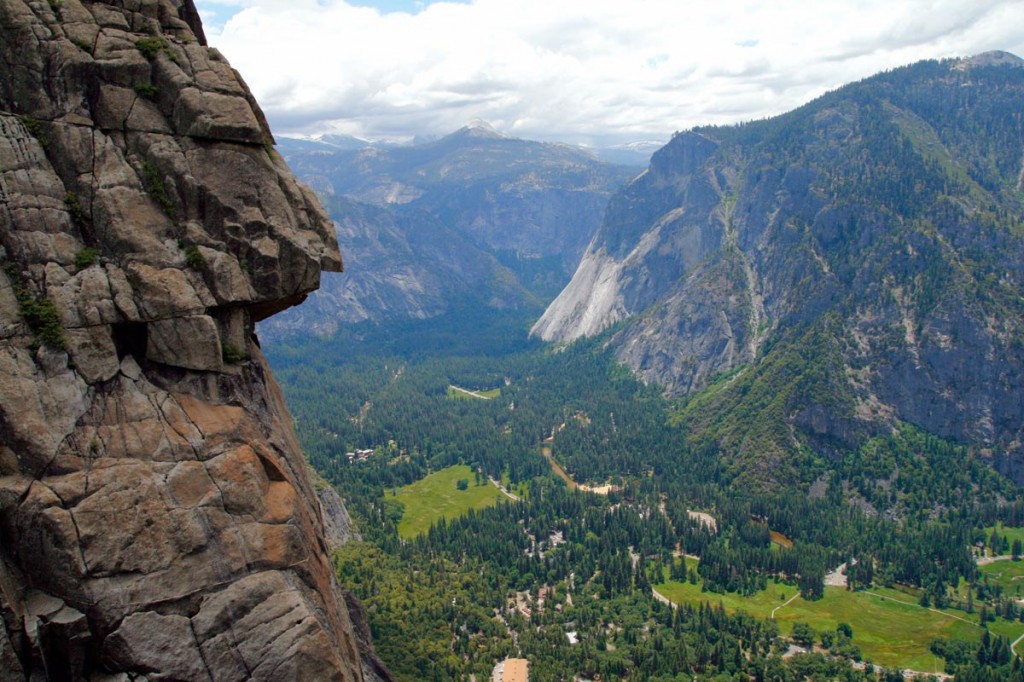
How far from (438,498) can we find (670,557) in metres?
55.4

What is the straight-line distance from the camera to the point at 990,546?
137 m

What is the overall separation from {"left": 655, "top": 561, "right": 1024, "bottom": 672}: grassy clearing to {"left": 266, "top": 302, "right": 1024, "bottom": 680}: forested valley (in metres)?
0.56

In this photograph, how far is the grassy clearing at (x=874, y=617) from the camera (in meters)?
106

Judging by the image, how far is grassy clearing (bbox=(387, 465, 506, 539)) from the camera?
155m

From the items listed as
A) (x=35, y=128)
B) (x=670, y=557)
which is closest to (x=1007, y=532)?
(x=670, y=557)

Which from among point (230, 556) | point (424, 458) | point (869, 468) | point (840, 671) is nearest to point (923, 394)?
point (869, 468)

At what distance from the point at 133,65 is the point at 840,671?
331ft

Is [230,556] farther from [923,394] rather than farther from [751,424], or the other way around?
[923,394]

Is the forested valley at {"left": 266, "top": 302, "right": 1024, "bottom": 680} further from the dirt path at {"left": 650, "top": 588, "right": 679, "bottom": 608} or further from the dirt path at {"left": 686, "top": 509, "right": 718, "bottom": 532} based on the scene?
the dirt path at {"left": 650, "top": 588, "right": 679, "bottom": 608}

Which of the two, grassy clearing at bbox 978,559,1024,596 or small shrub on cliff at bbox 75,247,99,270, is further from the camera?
grassy clearing at bbox 978,559,1024,596

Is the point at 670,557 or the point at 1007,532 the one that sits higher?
the point at 670,557

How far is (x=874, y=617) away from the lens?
11581 centimetres

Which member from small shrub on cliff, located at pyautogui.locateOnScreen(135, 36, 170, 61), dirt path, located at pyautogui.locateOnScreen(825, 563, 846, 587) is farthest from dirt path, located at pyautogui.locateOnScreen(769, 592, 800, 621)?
small shrub on cliff, located at pyautogui.locateOnScreen(135, 36, 170, 61)

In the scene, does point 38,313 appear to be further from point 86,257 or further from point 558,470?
point 558,470
